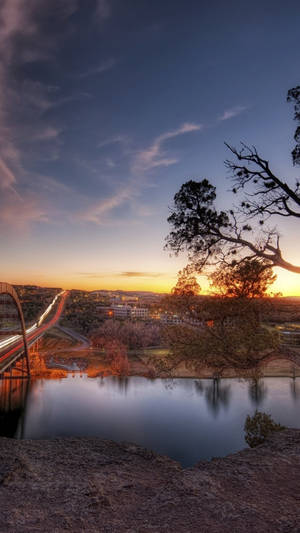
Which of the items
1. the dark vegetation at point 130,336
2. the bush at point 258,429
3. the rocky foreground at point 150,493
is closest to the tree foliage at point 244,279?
the rocky foreground at point 150,493

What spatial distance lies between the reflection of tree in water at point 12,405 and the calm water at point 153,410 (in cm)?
8

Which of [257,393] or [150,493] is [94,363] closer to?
[257,393]

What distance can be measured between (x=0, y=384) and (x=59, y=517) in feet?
123

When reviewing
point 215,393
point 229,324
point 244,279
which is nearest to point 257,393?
point 215,393

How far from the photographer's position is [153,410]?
30922 millimetres

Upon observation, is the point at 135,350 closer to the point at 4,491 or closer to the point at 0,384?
the point at 0,384

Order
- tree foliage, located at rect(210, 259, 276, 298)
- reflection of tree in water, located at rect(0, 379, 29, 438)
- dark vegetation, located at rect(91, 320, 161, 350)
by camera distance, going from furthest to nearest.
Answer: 1. dark vegetation, located at rect(91, 320, 161, 350)
2. reflection of tree in water, located at rect(0, 379, 29, 438)
3. tree foliage, located at rect(210, 259, 276, 298)

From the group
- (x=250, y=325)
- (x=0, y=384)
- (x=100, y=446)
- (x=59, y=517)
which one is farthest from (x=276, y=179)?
(x=0, y=384)

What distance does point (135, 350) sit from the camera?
5878 centimetres

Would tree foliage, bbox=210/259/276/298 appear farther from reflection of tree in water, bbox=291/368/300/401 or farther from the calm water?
reflection of tree in water, bbox=291/368/300/401

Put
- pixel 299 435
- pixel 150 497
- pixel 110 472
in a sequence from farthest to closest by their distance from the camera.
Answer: pixel 299 435
pixel 110 472
pixel 150 497

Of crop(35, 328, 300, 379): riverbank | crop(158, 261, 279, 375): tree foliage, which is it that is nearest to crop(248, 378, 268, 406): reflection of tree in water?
crop(35, 328, 300, 379): riverbank

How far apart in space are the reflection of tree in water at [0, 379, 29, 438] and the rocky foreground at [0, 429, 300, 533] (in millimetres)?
15813

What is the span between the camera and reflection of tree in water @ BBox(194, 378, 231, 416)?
3150 cm
